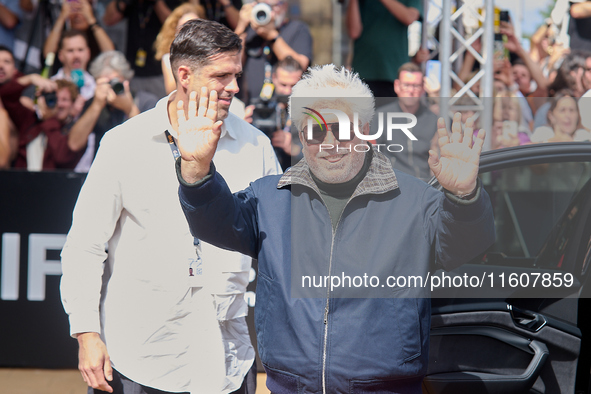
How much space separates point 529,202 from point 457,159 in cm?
140

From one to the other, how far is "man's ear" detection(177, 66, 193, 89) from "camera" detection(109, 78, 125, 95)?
260 centimetres

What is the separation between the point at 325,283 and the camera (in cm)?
200

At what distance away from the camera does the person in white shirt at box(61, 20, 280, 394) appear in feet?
8.18

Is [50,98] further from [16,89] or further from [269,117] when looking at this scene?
[269,117]

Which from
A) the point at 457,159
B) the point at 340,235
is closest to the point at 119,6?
the point at 340,235

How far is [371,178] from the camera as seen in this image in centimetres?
208

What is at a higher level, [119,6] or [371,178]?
[119,6]

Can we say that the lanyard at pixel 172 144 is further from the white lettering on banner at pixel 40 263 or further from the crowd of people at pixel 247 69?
the white lettering on banner at pixel 40 263

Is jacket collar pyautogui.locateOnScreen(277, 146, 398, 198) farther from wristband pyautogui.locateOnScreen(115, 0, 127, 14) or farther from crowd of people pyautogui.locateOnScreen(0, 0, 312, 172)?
wristband pyautogui.locateOnScreen(115, 0, 127, 14)

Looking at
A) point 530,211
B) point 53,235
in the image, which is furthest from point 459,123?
point 53,235

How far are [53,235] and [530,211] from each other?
115 inches

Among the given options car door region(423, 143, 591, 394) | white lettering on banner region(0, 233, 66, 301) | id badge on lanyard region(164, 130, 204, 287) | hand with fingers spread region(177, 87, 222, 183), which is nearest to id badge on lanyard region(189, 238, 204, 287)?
id badge on lanyard region(164, 130, 204, 287)

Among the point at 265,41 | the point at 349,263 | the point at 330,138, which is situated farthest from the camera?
the point at 265,41

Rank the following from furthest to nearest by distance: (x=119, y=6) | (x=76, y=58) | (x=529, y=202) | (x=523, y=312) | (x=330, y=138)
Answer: (x=119, y=6) → (x=76, y=58) → (x=529, y=202) → (x=523, y=312) → (x=330, y=138)
